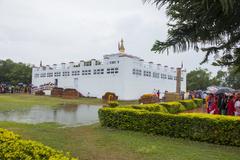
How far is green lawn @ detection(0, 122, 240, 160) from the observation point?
7.64 metres

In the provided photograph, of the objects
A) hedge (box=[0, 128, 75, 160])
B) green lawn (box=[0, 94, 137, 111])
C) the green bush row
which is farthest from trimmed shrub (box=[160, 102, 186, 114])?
hedge (box=[0, 128, 75, 160])

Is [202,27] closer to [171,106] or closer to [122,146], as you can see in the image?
[122,146]

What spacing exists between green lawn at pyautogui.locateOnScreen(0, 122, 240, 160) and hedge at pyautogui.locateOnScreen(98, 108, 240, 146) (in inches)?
14.6

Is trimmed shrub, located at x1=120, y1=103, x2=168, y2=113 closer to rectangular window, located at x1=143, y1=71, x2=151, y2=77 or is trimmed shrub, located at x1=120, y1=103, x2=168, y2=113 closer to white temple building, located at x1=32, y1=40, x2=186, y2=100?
white temple building, located at x1=32, y1=40, x2=186, y2=100

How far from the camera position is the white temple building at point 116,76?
33.0 meters

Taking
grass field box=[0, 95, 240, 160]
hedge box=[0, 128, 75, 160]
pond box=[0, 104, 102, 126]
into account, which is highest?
hedge box=[0, 128, 75, 160]

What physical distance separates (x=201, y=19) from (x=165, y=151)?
5.95 m

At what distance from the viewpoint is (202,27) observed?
284 cm

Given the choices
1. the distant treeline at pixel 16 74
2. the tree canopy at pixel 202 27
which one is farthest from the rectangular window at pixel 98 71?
the tree canopy at pixel 202 27

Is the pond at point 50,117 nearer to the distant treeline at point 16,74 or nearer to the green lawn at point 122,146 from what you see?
the green lawn at point 122,146

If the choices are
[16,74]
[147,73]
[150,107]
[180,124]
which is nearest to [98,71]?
[147,73]

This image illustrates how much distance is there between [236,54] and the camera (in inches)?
120

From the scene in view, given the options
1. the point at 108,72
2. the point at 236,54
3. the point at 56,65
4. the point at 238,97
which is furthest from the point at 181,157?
the point at 56,65

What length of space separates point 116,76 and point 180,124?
2278 centimetres
